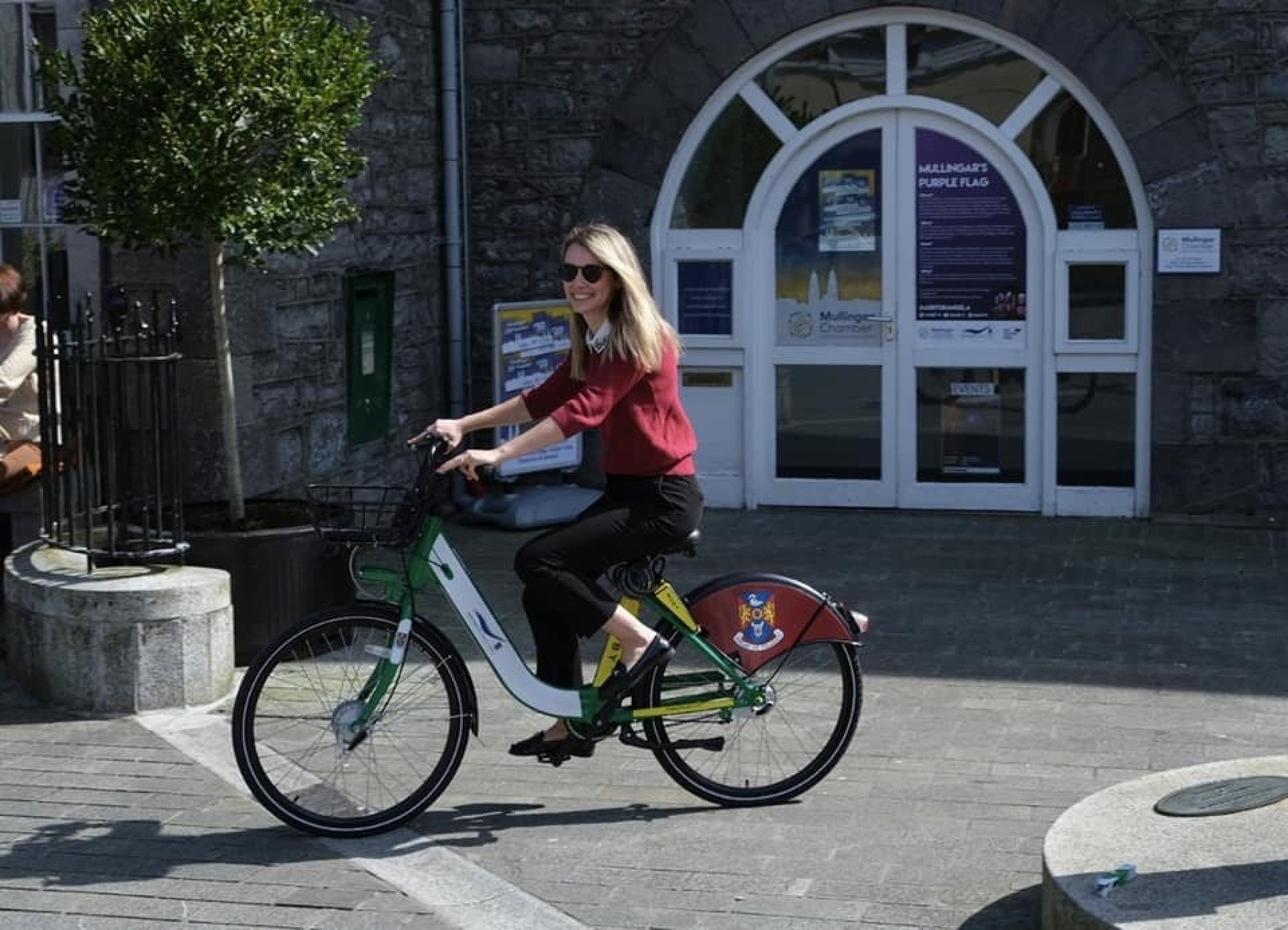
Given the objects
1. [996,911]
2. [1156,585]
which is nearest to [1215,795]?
[996,911]

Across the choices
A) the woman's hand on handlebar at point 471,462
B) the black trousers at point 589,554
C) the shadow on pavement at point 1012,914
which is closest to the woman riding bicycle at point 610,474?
the black trousers at point 589,554

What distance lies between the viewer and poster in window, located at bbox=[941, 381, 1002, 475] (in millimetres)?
11570

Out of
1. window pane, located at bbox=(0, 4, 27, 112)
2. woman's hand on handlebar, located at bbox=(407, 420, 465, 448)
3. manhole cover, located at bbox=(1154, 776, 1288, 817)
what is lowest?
manhole cover, located at bbox=(1154, 776, 1288, 817)

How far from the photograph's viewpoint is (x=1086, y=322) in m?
11.4

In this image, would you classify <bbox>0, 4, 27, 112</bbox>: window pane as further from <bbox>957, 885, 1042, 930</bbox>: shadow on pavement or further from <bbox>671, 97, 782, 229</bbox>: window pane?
<bbox>957, 885, 1042, 930</bbox>: shadow on pavement

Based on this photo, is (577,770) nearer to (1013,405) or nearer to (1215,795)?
(1215,795)

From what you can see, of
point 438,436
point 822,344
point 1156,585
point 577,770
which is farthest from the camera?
point 822,344

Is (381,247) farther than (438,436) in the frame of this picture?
Yes

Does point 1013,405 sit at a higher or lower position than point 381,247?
lower

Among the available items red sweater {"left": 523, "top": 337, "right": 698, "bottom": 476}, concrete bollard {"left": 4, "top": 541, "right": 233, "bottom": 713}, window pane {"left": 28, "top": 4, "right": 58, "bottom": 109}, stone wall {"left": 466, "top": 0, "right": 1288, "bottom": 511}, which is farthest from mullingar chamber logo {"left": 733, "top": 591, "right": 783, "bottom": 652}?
stone wall {"left": 466, "top": 0, "right": 1288, "bottom": 511}

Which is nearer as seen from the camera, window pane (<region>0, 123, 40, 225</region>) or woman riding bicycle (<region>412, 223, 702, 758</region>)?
woman riding bicycle (<region>412, 223, 702, 758</region>)

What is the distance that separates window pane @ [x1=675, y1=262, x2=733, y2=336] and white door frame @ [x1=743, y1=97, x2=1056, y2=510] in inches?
6.4

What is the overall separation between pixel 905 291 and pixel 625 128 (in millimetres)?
1821

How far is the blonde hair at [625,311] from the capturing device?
19.1 ft
